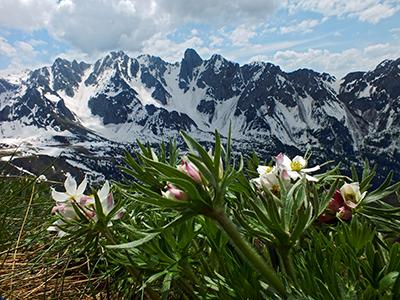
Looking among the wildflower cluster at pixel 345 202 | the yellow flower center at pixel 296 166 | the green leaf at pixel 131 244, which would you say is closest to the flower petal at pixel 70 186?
the green leaf at pixel 131 244

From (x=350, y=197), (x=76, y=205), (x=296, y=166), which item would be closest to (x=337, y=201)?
(x=350, y=197)

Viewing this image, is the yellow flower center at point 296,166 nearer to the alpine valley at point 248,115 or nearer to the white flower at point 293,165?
the white flower at point 293,165

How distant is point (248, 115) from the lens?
182750 millimetres

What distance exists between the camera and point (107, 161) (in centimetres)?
12144

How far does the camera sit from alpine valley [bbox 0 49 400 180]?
501 feet

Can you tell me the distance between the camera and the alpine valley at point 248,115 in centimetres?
15262

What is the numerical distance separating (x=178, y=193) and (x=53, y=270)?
4.44ft

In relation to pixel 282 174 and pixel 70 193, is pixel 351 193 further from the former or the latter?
pixel 70 193

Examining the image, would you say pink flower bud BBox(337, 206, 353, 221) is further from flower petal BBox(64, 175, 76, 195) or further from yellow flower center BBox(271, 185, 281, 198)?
flower petal BBox(64, 175, 76, 195)

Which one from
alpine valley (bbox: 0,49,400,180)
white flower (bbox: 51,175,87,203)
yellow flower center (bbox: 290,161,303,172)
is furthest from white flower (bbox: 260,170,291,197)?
alpine valley (bbox: 0,49,400,180)

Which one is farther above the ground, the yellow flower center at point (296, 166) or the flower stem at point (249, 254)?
the yellow flower center at point (296, 166)

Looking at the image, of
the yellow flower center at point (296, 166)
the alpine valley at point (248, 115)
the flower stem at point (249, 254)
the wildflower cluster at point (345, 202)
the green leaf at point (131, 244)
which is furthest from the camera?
the alpine valley at point (248, 115)

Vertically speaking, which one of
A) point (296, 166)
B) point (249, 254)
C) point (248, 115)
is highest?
point (296, 166)

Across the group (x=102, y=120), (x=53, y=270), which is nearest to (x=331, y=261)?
A: (x=53, y=270)
